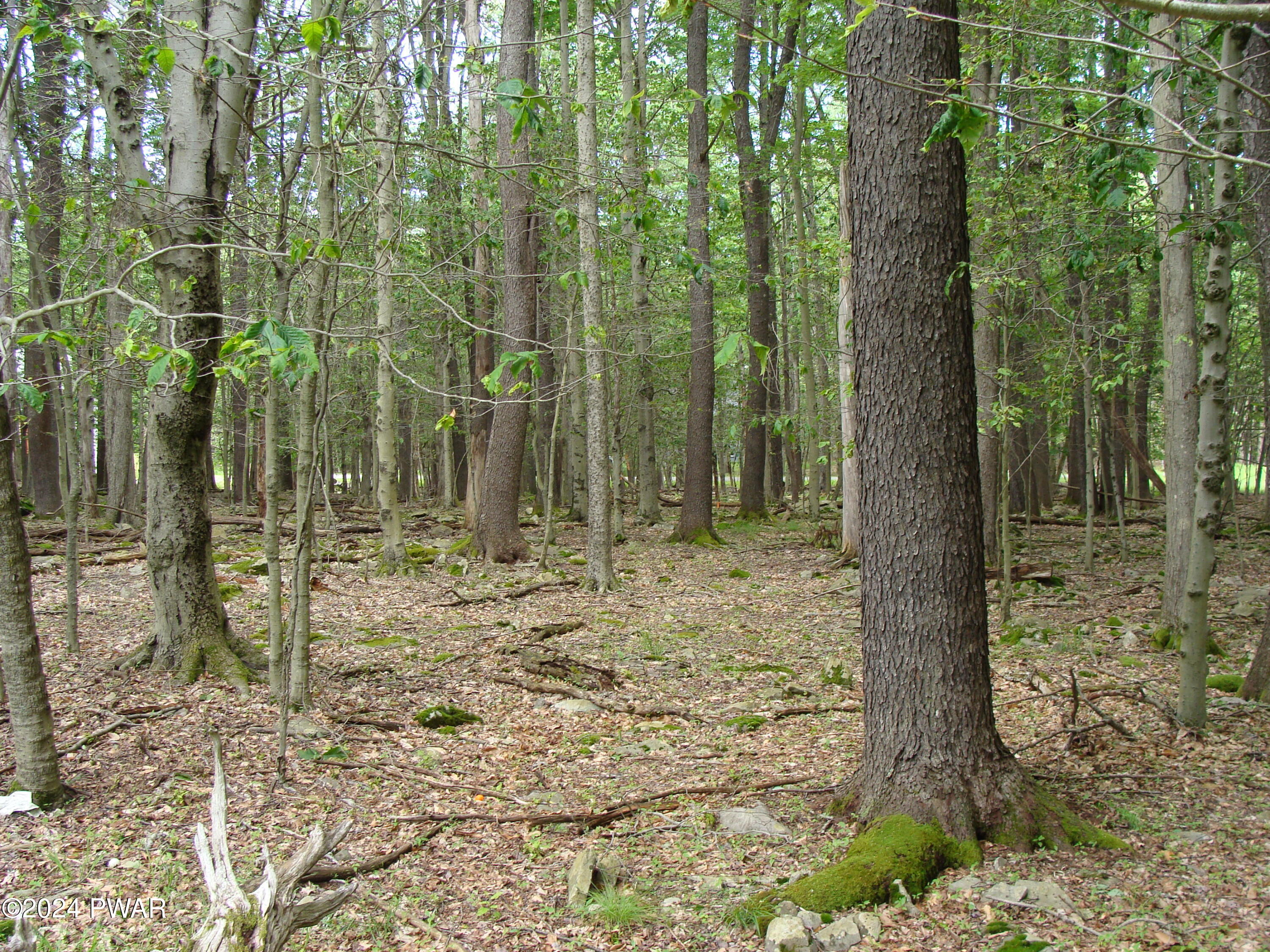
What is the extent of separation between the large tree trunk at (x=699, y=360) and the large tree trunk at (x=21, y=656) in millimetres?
11025

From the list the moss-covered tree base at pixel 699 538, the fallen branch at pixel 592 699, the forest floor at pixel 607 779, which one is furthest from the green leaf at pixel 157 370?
the moss-covered tree base at pixel 699 538

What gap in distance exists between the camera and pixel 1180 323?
23.8 feet

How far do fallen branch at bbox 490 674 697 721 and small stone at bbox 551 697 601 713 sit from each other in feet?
0.08

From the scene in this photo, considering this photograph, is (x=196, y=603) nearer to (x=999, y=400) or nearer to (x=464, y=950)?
(x=464, y=950)

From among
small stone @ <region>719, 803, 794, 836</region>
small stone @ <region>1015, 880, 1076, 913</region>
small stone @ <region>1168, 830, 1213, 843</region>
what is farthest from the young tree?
small stone @ <region>719, 803, 794, 836</region>

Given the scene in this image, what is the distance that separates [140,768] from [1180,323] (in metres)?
8.73

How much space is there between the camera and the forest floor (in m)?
3.31

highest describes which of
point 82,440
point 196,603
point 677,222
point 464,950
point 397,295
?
point 677,222

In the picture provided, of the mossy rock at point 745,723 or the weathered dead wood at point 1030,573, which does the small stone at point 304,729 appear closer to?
the mossy rock at point 745,723

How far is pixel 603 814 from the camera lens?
14.2 ft

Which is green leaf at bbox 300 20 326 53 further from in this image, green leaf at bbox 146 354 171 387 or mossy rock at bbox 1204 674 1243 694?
mossy rock at bbox 1204 674 1243 694

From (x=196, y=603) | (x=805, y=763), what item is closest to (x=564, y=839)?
(x=805, y=763)

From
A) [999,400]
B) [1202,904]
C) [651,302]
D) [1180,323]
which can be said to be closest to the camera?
[1202,904]

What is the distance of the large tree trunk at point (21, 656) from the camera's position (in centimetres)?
379
